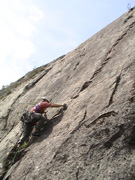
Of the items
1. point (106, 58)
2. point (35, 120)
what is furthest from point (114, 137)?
point (106, 58)

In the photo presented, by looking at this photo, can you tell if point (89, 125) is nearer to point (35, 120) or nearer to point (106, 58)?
point (35, 120)

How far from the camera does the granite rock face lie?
20.8 ft

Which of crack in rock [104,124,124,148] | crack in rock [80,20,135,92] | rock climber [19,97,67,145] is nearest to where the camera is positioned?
crack in rock [104,124,124,148]

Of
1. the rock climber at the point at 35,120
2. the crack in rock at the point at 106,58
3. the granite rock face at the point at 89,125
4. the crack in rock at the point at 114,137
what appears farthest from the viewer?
the crack in rock at the point at 106,58

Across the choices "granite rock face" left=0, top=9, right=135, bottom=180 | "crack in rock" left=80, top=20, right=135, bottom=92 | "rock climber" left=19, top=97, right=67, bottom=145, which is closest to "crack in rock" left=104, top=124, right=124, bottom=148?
"granite rock face" left=0, top=9, right=135, bottom=180

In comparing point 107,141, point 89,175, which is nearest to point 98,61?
point 107,141

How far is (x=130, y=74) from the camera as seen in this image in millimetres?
8125

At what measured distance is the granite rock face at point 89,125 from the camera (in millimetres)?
6328

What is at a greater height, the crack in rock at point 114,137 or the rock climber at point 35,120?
the rock climber at point 35,120

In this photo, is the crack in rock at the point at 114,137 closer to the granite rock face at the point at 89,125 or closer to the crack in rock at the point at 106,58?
the granite rock face at the point at 89,125

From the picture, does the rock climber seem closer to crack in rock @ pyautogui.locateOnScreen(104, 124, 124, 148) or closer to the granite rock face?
the granite rock face

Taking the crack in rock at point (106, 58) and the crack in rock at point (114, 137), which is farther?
the crack in rock at point (106, 58)

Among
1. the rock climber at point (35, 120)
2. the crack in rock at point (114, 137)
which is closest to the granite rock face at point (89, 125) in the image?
the crack in rock at point (114, 137)

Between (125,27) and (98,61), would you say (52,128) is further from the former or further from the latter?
(125,27)
